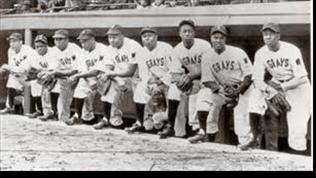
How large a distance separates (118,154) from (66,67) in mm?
789

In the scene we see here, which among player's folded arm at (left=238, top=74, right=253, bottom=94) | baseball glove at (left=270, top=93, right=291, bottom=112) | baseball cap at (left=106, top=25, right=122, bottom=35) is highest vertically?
baseball cap at (left=106, top=25, right=122, bottom=35)

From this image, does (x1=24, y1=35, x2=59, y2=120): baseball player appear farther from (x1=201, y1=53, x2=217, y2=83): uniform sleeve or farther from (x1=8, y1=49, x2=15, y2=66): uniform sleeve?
(x1=201, y1=53, x2=217, y2=83): uniform sleeve

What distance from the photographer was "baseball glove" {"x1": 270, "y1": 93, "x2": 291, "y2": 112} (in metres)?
3.27

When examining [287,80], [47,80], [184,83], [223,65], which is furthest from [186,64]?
Result: [47,80]

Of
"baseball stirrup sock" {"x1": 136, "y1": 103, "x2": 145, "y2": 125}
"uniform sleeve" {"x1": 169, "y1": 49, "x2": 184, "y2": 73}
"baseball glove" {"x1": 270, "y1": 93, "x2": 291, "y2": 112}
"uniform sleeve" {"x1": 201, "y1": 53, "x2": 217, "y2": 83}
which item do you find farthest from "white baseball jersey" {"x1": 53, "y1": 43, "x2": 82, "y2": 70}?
"baseball glove" {"x1": 270, "y1": 93, "x2": 291, "y2": 112}

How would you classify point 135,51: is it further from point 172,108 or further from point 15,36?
point 15,36

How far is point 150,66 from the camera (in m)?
3.60

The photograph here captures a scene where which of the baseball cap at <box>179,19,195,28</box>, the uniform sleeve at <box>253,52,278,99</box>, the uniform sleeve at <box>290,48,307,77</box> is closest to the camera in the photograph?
the uniform sleeve at <box>290,48,307,77</box>

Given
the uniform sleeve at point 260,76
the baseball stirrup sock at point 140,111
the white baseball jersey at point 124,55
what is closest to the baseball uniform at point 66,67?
the white baseball jersey at point 124,55

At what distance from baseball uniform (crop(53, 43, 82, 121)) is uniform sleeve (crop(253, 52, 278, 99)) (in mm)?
1201

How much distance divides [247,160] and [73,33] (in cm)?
143

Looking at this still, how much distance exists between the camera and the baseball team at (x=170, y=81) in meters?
3.27

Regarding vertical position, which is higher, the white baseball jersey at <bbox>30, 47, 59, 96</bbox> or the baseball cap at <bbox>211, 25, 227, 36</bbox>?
the baseball cap at <bbox>211, 25, 227, 36</bbox>

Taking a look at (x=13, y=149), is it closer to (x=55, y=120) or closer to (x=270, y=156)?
(x=55, y=120)
